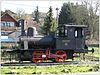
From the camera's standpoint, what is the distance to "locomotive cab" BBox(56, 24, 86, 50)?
12773mm

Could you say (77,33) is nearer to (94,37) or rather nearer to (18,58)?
(18,58)

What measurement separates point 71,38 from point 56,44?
0.89 metres

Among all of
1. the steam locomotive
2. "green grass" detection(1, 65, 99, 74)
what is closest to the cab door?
the steam locomotive

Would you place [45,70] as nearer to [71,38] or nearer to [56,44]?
[56,44]

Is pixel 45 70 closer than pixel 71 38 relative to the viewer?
Yes

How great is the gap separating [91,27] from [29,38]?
10601 mm

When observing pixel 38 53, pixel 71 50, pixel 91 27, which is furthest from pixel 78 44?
pixel 91 27

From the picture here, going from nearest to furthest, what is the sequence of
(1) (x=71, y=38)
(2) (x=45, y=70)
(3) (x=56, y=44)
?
(2) (x=45, y=70)
(3) (x=56, y=44)
(1) (x=71, y=38)

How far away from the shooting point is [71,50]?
12945 mm

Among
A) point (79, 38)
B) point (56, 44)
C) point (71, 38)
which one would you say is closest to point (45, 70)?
point (56, 44)

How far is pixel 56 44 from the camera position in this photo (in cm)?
1271

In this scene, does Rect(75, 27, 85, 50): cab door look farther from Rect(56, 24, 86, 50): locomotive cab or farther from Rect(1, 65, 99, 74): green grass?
Rect(1, 65, 99, 74): green grass

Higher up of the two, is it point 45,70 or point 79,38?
point 79,38

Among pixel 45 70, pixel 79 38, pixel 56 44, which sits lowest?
pixel 45 70
